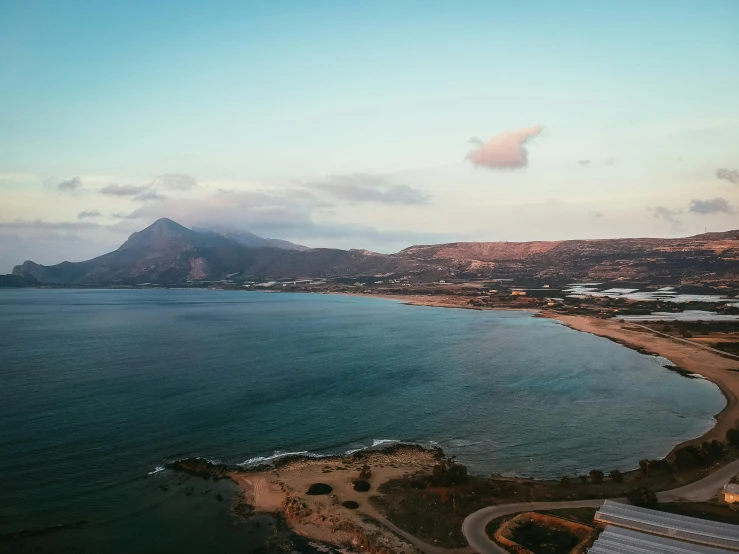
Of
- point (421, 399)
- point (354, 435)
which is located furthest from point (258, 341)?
point (354, 435)

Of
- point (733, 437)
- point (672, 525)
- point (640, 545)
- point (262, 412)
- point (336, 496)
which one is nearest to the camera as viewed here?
point (640, 545)

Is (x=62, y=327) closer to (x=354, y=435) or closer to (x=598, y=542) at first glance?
(x=354, y=435)

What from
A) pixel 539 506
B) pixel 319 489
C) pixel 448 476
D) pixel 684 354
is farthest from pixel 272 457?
pixel 684 354

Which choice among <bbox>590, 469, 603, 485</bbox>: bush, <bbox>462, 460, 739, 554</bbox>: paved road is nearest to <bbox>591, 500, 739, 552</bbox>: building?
<bbox>462, 460, 739, 554</bbox>: paved road

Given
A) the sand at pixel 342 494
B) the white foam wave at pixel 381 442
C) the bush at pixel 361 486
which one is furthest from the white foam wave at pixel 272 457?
the bush at pixel 361 486

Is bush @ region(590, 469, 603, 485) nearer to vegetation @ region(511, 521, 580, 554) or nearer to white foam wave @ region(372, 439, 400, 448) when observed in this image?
vegetation @ region(511, 521, 580, 554)

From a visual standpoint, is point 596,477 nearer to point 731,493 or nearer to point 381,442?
point 731,493

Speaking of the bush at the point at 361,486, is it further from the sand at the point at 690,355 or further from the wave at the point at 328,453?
the sand at the point at 690,355
